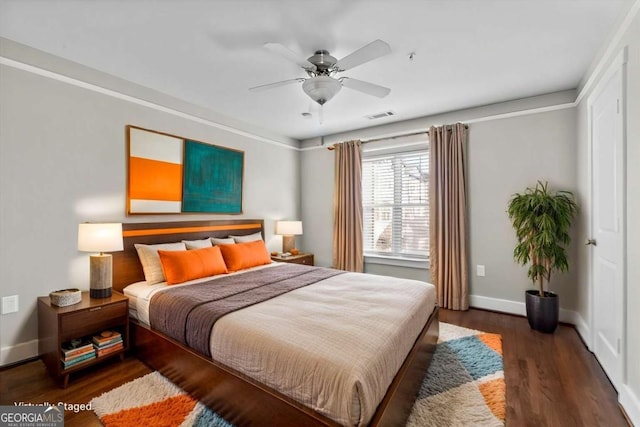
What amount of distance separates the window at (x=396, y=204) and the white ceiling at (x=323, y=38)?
1.28 meters

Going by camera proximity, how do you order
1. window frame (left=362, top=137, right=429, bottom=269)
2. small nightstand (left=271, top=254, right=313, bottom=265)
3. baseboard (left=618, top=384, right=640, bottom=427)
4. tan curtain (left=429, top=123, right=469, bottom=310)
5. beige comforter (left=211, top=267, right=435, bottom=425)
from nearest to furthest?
beige comforter (left=211, top=267, right=435, bottom=425) < baseboard (left=618, top=384, right=640, bottom=427) < tan curtain (left=429, top=123, right=469, bottom=310) < window frame (left=362, top=137, right=429, bottom=269) < small nightstand (left=271, top=254, right=313, bottom=265)

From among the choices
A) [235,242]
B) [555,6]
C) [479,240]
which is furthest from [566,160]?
[235,242]

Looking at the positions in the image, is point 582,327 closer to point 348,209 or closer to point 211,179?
point 348,209

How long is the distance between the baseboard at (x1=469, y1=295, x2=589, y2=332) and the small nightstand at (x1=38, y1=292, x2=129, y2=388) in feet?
12.8

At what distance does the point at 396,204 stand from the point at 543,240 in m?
1.93

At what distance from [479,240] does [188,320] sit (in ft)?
11.3

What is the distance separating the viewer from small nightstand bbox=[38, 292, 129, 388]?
2.14 m

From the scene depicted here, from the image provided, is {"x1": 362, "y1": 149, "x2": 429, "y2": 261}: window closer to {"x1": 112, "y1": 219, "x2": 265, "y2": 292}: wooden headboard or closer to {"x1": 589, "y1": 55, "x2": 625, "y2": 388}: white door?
{"x1": 589, "y1": 55, "x2": 625, "y2": 388}: white door

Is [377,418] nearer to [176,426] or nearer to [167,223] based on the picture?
[176,426]

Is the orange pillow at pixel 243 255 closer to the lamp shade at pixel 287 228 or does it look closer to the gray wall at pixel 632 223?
the lamp shade at pixel 287 228

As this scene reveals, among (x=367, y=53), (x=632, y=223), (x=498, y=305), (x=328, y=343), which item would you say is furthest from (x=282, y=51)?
(x=498, y=305)

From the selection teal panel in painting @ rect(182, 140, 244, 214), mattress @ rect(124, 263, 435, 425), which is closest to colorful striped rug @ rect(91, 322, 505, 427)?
mattress @ rect(124, 263, 435, 425)

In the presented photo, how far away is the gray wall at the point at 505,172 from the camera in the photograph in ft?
10.7

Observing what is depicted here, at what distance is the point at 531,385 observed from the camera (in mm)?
2135
